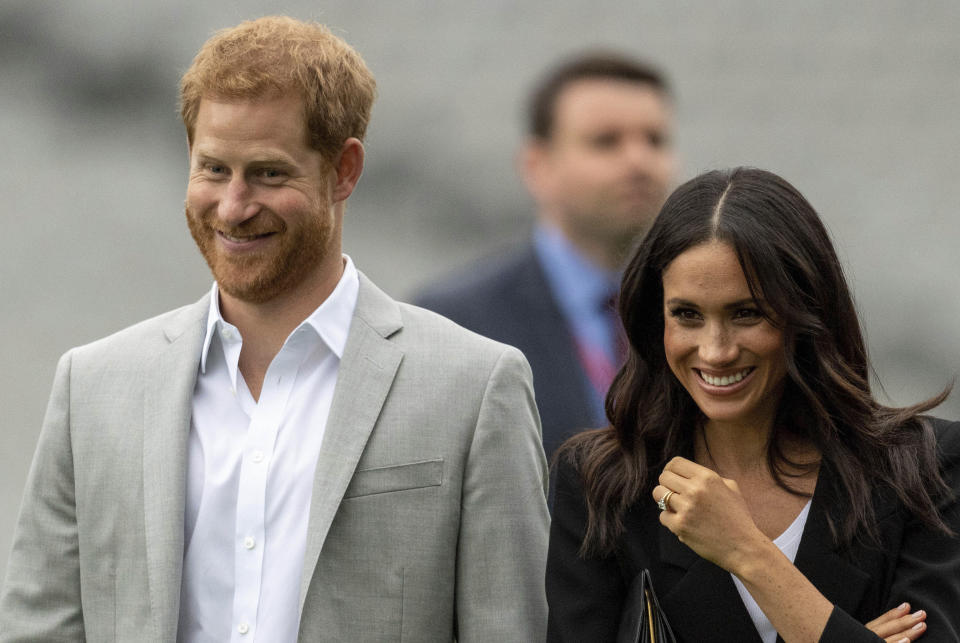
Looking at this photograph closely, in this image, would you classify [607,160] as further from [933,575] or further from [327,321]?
[933,575]

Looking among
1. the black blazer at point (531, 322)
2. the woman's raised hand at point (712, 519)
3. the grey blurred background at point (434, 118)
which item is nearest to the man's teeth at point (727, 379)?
the woman's raised hand at point (712, 519)

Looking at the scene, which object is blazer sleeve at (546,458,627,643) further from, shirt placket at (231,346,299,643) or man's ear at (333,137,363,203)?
man's ear at (333,137,363,203)

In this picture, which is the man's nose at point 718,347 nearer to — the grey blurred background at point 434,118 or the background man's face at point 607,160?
the background man's face at point 607,160

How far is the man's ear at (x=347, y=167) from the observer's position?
2.83m

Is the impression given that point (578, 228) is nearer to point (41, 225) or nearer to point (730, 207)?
point (730, 207)

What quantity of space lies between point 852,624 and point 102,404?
136 cm

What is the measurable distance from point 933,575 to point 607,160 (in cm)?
169

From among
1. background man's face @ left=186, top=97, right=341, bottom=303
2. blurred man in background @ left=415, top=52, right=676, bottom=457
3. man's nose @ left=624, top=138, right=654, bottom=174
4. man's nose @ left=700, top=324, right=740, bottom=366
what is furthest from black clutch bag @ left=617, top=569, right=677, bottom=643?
man's nose @ left=624, top=138, right=654, bottom=174

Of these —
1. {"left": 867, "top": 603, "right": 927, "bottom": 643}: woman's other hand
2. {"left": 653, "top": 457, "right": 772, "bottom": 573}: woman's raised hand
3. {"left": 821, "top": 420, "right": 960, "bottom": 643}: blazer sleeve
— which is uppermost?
{"left": 653, "top": 457, "right": 772, "bottom": 573}: woman's raised hand

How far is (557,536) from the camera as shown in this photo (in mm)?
2639

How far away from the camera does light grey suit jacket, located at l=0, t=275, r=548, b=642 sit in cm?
264

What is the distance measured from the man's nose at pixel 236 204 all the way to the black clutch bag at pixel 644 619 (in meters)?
0.90

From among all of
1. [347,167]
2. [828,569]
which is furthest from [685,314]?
[347,167]

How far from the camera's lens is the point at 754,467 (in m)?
2.60
